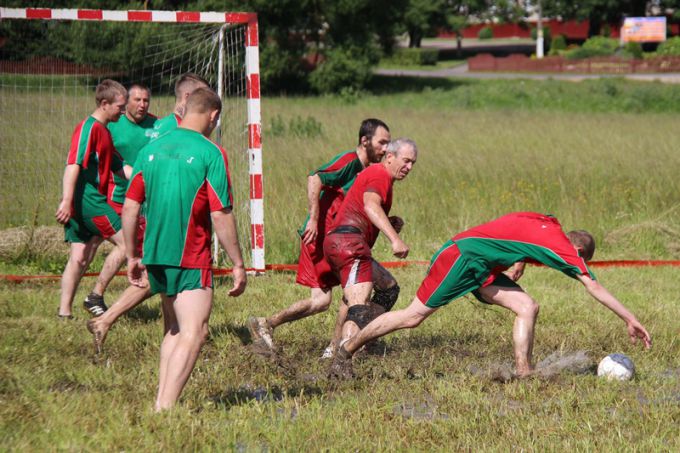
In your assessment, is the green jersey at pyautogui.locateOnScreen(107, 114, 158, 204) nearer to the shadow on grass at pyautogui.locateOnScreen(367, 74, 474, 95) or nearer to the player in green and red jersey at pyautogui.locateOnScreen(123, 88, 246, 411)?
the player in green and red jersey at pyautogui.locateOnScreen(123, 88, 246, 411)

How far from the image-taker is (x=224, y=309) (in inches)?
343

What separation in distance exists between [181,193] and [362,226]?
206 centimetres

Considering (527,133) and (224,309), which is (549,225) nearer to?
(224,309)

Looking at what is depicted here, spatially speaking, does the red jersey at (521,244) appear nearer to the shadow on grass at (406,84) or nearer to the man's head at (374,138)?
the man's head at (374,138)

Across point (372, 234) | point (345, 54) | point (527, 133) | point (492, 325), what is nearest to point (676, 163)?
point (527, 133)

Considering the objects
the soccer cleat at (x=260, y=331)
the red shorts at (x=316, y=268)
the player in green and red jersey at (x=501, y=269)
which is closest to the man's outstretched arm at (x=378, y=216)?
the player in green and red jersey at (x=501, y=269)

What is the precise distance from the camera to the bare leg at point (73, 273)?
27.1 feet

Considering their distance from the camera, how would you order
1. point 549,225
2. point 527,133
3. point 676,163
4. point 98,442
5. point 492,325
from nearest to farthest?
point 98,442 → point 549,225 → point 492,325 → point 676,163 → point 527,133

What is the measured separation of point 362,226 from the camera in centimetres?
689

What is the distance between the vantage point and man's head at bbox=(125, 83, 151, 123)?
8.30m

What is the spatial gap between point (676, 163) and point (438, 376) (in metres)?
11.2

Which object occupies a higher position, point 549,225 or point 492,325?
point 549,225

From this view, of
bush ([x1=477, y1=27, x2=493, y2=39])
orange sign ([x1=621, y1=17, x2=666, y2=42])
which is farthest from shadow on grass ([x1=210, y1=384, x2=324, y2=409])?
bush ([x1=477, y1=27, x2=493, y2=39])

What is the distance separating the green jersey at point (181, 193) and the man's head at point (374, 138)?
220 centimetres
